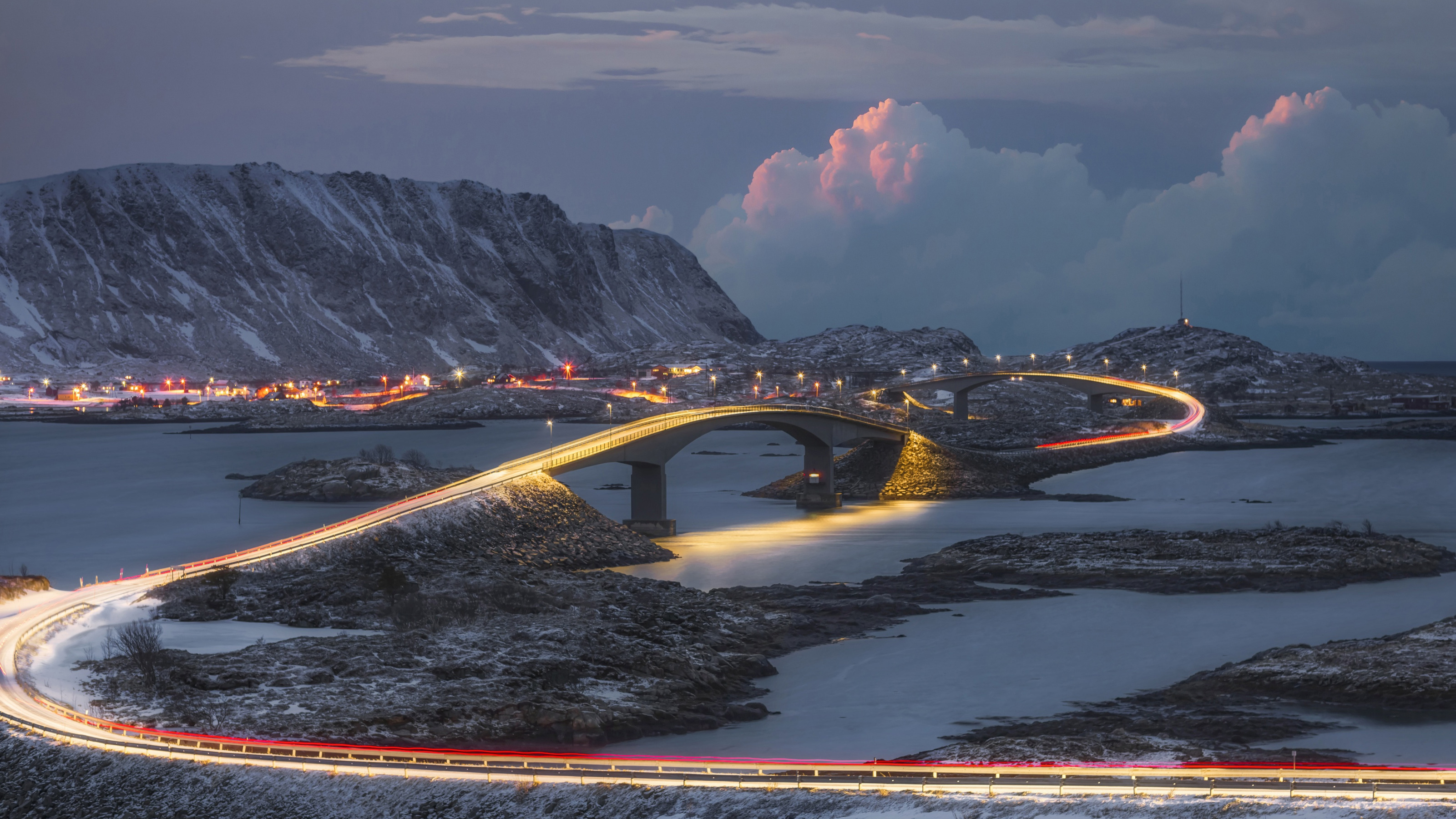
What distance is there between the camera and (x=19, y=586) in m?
53.1

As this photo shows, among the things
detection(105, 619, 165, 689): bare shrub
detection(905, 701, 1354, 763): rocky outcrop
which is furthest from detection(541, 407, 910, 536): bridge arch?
detection(905, 701, 1354, 763): rocky outcrop

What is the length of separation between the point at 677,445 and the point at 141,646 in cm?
5765

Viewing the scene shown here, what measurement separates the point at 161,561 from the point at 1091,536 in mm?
58924

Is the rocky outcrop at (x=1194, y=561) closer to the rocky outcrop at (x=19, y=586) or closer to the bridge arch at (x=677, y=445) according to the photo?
the bridge arch at (x=677, y=445)

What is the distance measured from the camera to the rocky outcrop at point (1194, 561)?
69.2 meters

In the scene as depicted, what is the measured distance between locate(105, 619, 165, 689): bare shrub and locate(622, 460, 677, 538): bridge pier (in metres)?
46.5

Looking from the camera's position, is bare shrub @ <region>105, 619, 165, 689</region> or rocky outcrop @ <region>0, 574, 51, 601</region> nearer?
bare shrub @ <region>105, 619, 165, 689</region>

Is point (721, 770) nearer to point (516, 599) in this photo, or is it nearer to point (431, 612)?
point (431, 612)

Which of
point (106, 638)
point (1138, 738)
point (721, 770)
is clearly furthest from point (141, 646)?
point (1138, 738)

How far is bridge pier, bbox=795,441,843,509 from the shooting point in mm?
115562

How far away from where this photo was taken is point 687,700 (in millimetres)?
42500

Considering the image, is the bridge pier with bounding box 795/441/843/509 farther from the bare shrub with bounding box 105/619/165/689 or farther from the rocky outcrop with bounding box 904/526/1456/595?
the bare shrub with bounding box 105/619/165/689

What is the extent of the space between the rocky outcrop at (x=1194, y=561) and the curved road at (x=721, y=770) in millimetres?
39312

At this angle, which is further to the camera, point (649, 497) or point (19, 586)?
point (649, 497)
